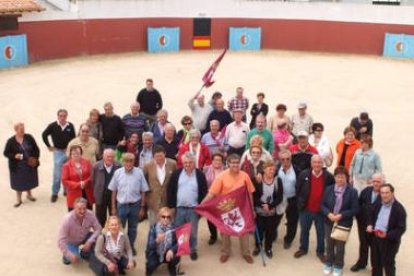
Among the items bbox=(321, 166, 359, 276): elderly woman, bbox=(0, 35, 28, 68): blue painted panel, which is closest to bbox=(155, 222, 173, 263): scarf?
bbox=(321, 166, 359, 276): elderly woman

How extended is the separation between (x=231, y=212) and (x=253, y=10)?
74.3 feet

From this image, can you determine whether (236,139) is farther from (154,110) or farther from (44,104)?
(44,104)

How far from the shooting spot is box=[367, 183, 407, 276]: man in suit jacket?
6.72 meters

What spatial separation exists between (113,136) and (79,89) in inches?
399

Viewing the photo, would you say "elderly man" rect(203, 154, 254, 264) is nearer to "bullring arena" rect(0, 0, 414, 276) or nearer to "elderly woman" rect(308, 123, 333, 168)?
"bullring arena" rect(0, 0, 414, 276)

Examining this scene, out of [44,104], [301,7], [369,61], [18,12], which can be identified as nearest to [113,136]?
[44,104]

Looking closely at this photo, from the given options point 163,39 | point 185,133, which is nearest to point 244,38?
point 163,39

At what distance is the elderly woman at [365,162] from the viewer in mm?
8578

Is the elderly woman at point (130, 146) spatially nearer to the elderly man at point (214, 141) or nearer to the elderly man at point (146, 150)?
the elderly man at point (146, 150)

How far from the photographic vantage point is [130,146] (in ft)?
29.6

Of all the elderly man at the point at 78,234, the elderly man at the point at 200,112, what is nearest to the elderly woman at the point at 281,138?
the elderly man at the point at 200,112

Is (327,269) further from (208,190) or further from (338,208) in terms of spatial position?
(208,190)

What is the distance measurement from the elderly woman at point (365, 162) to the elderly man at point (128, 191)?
3.29 m

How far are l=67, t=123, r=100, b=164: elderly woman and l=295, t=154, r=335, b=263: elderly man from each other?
319cm
